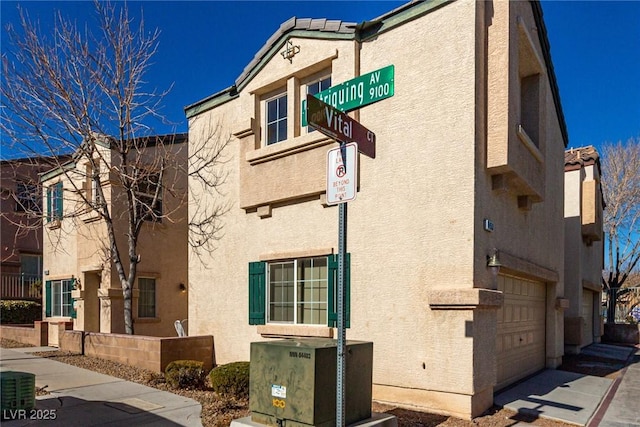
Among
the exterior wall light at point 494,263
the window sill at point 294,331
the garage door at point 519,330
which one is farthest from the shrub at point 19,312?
the exterior wall light at point 494,263

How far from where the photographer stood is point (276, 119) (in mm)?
10914

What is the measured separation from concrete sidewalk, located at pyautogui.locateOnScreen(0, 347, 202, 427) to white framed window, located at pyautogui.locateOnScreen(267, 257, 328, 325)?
2715mm

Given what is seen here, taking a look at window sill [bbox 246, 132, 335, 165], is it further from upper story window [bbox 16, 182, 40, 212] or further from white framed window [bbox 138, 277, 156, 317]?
upper story window [bbox 16, 182, 40, 212]

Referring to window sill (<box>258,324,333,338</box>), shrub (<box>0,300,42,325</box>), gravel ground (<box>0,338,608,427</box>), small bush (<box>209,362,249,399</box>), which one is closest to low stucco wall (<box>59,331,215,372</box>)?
gravel ground (<box>0,338,608,427</box>)

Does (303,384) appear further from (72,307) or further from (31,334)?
(31,334)

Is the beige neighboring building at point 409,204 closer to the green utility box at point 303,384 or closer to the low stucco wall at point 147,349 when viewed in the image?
the low stucco wall at point 147,349

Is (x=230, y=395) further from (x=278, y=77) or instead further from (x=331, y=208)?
(x=278, y=77)

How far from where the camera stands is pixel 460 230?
24.7ft

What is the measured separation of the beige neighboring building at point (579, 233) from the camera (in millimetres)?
15789

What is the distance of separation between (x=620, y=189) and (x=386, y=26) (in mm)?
24804

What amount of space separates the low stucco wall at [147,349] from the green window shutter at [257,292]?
5.29 ft

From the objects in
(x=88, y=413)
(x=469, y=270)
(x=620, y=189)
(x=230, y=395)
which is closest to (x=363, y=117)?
(x=469, y=270)

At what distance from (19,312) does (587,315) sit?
76.6 feet

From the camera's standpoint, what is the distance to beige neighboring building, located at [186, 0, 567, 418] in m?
7.59
